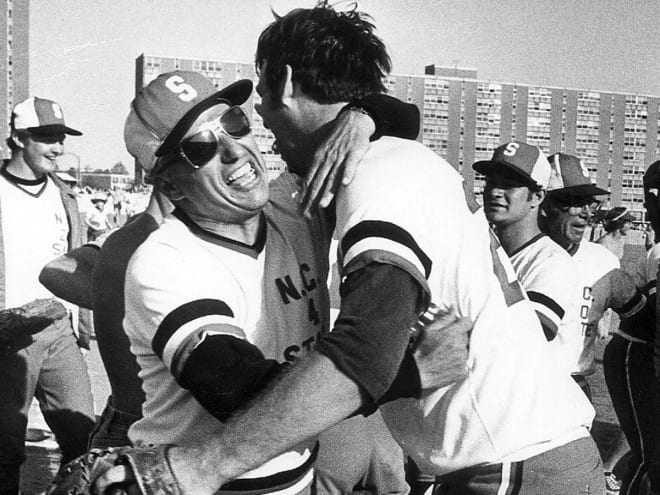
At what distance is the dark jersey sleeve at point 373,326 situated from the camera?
1.47 meters

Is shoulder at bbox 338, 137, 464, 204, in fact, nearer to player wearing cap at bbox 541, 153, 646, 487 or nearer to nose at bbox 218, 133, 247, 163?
nose at bbox 218, 133, 247, 163

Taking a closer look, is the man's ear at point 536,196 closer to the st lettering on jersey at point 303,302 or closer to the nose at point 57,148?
the st lettering on jersey at point 303,302

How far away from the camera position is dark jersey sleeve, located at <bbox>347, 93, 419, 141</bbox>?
2.16 m

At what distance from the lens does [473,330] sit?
6.11 ft

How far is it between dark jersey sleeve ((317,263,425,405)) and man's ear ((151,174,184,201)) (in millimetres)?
865

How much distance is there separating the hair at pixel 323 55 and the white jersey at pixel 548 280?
76.4 inches

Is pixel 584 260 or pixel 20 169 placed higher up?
pixel 20 169

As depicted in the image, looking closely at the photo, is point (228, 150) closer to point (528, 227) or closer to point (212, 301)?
point (212, 301)

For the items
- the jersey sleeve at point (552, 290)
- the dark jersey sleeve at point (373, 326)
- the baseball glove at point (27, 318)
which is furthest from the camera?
the baseball glove at point (27, 318)

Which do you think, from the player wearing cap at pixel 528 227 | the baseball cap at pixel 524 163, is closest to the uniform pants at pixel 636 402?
the player wearing cap at pixel 528 227

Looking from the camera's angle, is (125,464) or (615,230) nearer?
(125,464)

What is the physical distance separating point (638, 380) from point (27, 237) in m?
4.14

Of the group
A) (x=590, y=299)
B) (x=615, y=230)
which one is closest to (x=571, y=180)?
(x=590, y=299)

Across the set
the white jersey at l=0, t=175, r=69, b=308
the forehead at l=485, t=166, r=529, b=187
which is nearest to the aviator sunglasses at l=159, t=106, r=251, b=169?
the forehead at l=485, t=166, r=529, b=187
